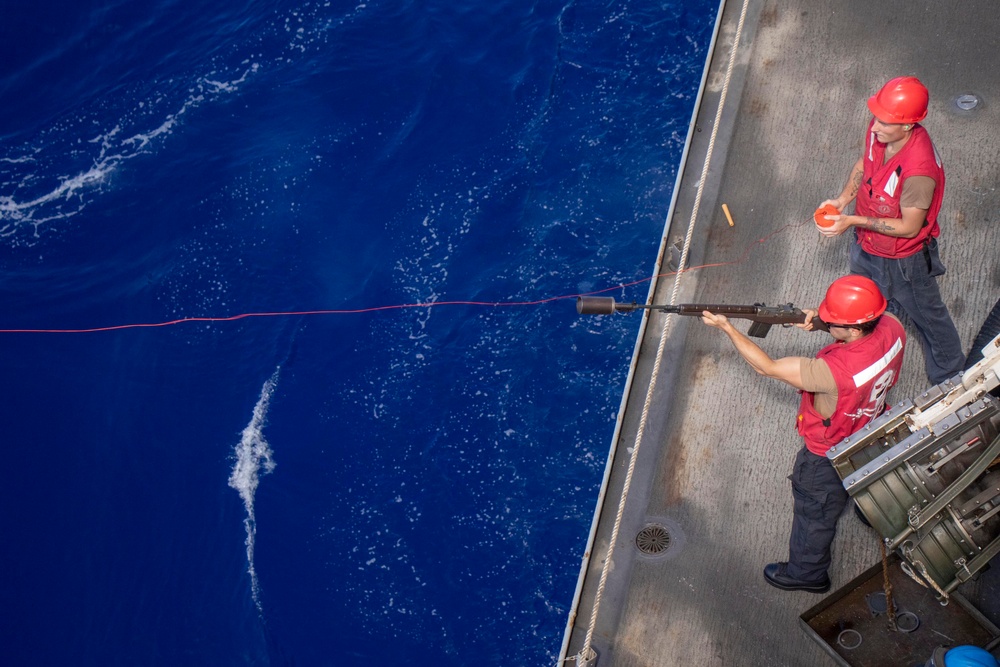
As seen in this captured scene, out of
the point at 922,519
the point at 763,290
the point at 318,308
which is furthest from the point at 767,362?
the point at 318,308

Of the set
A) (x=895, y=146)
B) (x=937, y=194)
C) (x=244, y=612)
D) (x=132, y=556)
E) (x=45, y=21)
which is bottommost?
(x=244, y=612)

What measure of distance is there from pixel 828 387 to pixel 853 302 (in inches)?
17.8

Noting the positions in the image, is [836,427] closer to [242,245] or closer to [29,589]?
[242,245]

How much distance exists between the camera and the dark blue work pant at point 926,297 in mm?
5156

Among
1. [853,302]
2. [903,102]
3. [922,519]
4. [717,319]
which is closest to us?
[922,519]

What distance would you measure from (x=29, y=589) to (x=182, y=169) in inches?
169

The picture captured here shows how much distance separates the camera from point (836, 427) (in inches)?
175

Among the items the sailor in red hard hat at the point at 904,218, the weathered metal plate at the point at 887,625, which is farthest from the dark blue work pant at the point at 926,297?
the weathered metal plate at the point at 887,625

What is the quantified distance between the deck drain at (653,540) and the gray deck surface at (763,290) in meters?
0.05

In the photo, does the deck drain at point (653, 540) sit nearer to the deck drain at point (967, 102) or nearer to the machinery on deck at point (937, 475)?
the machinery on deck at point (937, 475)

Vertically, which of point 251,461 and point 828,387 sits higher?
point 828,387

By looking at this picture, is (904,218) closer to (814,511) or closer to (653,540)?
(814,511)

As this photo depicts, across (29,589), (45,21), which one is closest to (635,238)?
(29,589)

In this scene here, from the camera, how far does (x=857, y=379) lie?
13.8 feet
